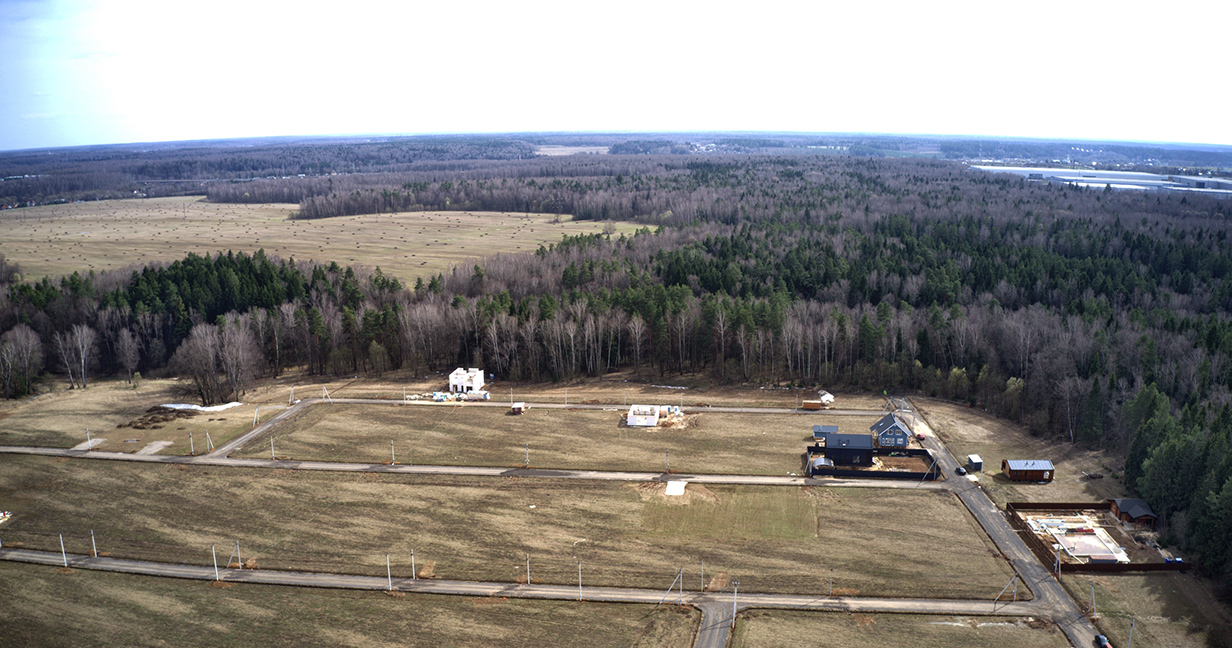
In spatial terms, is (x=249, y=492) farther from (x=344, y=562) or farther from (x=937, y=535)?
(x=937, y=535)

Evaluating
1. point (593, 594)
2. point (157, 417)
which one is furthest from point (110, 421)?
point (593, 594)

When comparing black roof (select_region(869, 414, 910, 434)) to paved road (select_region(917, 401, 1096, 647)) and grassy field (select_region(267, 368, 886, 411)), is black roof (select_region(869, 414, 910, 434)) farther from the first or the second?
grassy field (select_region(267, 368, 886, 411))

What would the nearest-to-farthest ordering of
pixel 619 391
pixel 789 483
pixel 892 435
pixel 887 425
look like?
pixel 789 483
pixel 892 435
pixel 887 425
pixel 619 391

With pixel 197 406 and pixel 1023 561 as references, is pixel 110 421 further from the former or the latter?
pixel 1023 561

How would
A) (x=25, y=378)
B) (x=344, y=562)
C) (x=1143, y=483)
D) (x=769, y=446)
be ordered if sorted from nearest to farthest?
(x=344, y=562)
(x=1143, y=483)
(x=769, y=446)
(x=25, y=378)

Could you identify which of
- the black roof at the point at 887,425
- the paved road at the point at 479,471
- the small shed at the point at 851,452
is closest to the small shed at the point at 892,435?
the black roof at the point at 887,425

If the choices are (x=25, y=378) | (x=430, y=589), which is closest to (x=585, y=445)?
(x=430, y=589)
